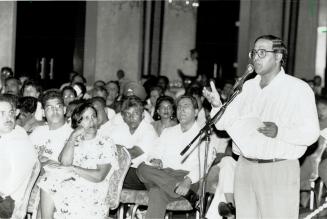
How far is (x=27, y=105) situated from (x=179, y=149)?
1981mm

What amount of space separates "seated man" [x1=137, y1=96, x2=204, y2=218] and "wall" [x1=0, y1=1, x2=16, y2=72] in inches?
296

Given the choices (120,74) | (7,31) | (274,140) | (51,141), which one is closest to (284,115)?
(274,140)

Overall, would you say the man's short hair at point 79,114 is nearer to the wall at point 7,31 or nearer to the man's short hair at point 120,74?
the wall at point 7,31

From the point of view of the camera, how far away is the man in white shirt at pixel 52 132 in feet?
19.8

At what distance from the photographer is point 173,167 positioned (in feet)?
20.9

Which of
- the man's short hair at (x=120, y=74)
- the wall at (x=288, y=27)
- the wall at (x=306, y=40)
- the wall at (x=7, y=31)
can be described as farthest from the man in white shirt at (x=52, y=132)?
the wall at (x=306, y=40)

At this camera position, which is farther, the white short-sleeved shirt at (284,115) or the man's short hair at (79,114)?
the man's short hair at (79,114)

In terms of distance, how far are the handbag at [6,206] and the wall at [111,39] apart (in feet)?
31.5

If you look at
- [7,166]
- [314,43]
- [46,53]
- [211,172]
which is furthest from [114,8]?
[7,166]

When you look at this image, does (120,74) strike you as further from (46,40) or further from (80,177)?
(80,177)

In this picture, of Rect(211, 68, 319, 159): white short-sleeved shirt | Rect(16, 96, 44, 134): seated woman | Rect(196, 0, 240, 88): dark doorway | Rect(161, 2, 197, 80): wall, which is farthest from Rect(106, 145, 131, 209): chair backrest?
Rect(196, 0, 240, 88): dark doorway

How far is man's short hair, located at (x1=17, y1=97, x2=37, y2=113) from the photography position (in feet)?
24.6

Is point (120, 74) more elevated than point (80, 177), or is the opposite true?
point (120, 74)

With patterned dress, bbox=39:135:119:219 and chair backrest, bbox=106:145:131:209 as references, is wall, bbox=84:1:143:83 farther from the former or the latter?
patterned dress, bbox=39:135:119:219
